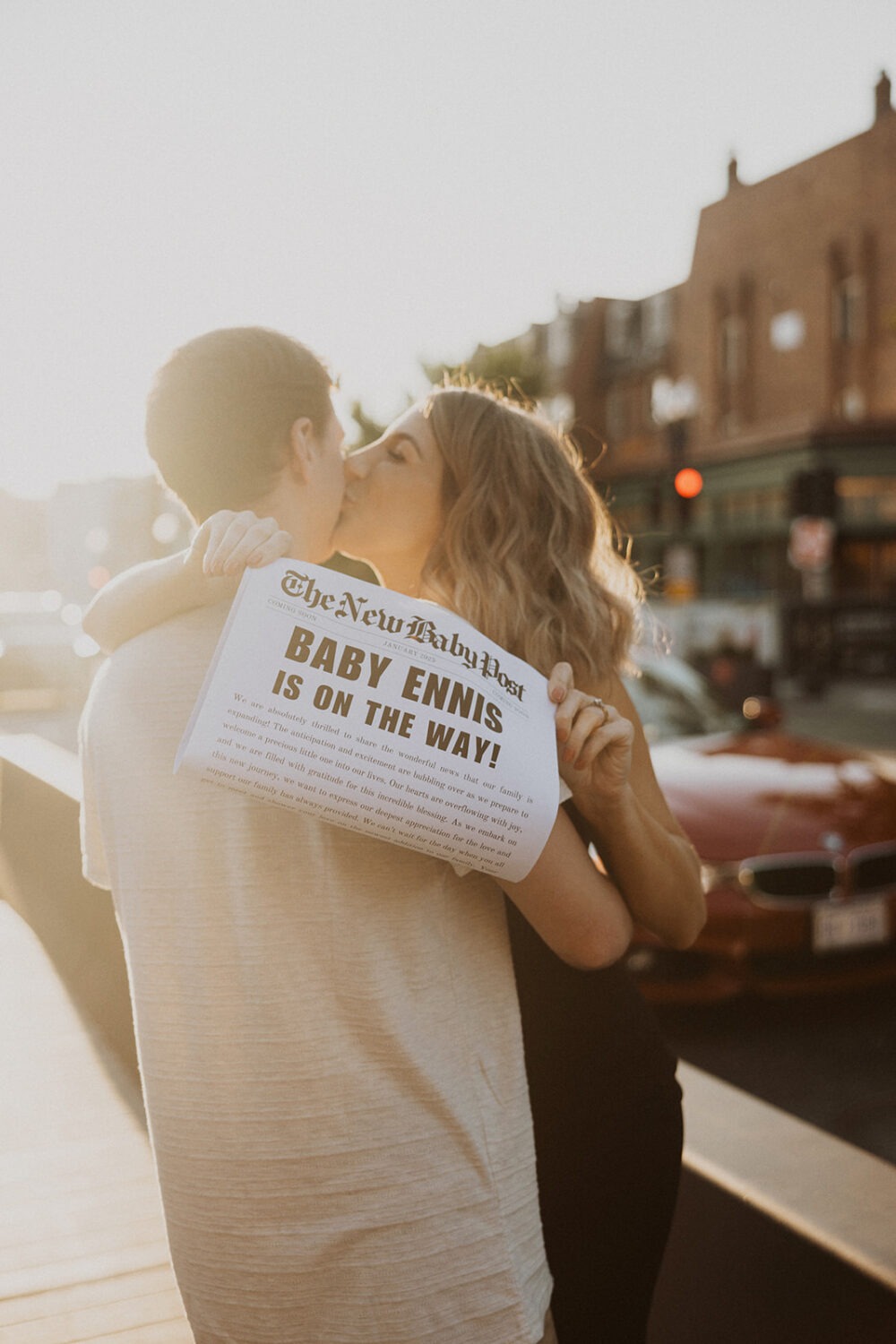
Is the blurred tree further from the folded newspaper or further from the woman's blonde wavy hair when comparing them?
the folded newspaper

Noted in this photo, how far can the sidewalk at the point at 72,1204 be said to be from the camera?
102 inches

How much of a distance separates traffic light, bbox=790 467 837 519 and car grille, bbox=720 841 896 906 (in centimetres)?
1406

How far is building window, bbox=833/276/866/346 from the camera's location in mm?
33969

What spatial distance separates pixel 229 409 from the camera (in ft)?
4.52

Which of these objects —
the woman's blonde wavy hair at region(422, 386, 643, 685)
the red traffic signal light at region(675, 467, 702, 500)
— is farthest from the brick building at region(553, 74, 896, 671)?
the woman's blonde wavy hair at region(422, 386, 643, 685)

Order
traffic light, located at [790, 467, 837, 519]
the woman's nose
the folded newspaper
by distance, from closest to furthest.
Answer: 1. the folded newspaper
2. the woman's nose
3. traffic light, located at [790, 467, 837, 519]

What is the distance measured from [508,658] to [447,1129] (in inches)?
19.9

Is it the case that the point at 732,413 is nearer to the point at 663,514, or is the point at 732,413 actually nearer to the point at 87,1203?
the point at 663,514

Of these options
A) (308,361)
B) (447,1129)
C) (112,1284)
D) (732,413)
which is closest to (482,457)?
(308,361)

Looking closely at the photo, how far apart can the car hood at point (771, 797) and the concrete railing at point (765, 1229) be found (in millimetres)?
1679

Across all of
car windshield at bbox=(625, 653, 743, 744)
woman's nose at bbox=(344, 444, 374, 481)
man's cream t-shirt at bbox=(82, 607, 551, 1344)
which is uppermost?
woman's nose at bbox=(344, 444, 374, 481)

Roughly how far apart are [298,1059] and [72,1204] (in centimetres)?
225

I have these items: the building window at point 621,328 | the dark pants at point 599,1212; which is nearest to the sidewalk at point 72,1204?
the dark pants at point 599,1212

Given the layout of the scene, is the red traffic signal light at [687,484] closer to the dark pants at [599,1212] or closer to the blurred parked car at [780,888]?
the blurred parked car at [780,888]
